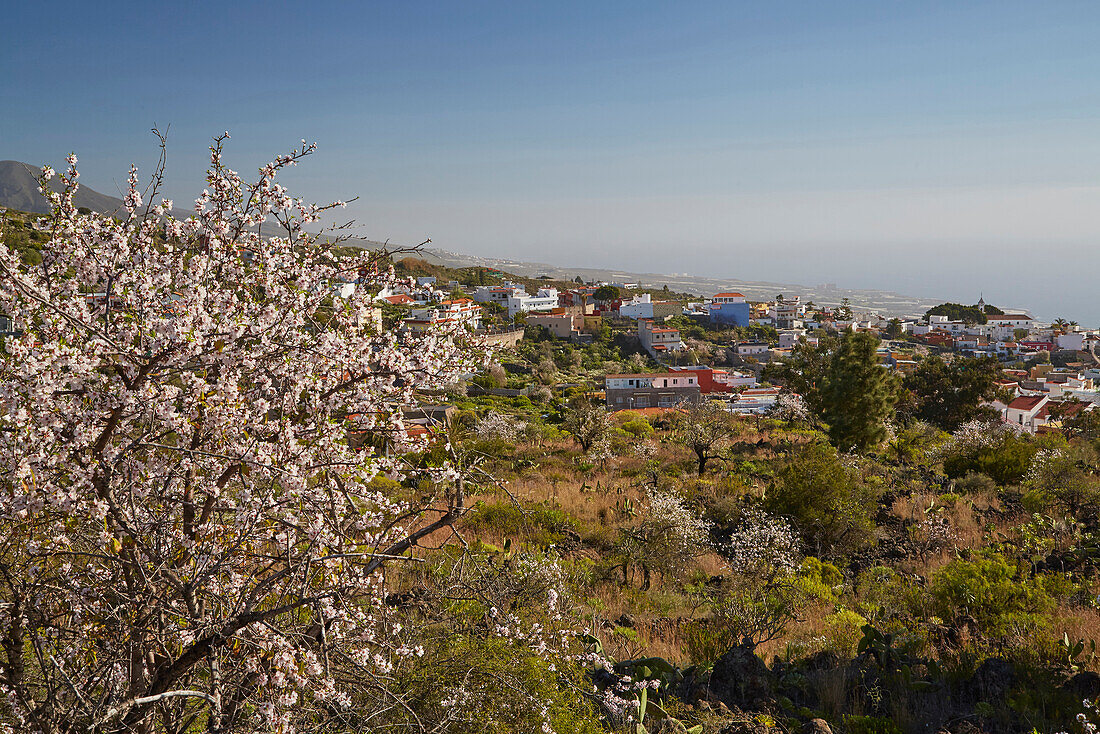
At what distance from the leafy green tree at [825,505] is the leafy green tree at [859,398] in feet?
42.1

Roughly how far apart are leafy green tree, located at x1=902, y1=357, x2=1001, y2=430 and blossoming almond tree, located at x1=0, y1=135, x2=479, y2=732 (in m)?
35.7

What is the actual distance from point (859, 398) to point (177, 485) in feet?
83.0

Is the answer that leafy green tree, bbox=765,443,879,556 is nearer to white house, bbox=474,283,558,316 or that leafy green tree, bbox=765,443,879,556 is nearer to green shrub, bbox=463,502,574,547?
green shrub, bbox=463,502,574,547

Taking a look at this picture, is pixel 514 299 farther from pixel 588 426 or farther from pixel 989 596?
pixel 989 596

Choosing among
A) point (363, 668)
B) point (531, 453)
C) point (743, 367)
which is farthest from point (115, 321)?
point (743, 367)

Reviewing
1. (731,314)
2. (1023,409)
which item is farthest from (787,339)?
(1023,409)

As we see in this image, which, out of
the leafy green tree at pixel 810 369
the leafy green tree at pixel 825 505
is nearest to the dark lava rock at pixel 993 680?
the leafy green tree at pixel 825 505

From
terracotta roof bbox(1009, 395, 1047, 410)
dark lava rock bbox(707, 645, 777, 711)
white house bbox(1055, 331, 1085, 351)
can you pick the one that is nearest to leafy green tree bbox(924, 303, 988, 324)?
white house bbox(1055, 331, 1085, 351)

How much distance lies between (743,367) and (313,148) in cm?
7750

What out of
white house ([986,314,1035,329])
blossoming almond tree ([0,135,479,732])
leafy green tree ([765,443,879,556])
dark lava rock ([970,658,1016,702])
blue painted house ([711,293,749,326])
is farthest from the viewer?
white house ([986,314,1035,329])

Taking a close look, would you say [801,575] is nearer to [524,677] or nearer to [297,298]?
[524,677]

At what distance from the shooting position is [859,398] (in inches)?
977

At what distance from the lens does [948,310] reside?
127688 mm

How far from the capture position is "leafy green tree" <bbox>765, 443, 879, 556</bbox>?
11.8 metres
